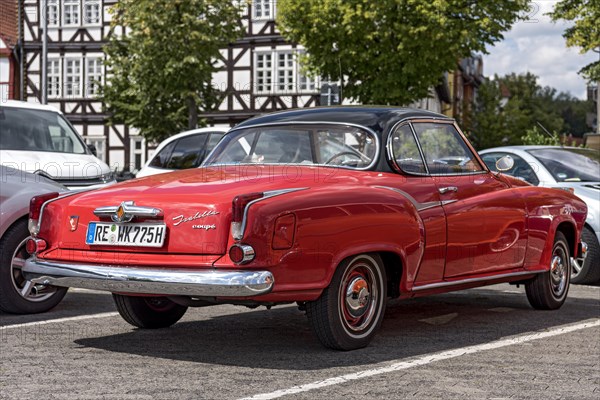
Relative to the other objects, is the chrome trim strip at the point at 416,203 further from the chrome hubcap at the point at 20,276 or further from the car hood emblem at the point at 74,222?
the chrome hubcap at the point at 20,276

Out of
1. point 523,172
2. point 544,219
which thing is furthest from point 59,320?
point 523,172

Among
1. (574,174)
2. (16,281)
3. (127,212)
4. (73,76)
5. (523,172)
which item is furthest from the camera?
(73,76)

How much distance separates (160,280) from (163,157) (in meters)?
9.60

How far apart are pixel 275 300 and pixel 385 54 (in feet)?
86.6

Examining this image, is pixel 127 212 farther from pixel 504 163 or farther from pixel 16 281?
pixel 504 163

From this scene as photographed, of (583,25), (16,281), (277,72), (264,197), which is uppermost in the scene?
(583,25)

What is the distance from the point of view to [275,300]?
6.16m

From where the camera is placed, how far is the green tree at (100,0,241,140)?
32.3 meters

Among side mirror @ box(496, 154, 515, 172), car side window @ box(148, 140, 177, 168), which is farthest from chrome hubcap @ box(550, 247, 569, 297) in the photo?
car side window @ box(148, 140, 177, 168)

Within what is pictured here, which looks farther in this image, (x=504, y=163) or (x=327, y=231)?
(x=504, y=163)

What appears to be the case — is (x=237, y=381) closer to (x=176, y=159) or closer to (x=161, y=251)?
(x=161, y=251)

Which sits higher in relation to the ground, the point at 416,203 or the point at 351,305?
the point at 416,203

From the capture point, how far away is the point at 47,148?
40.9 feet

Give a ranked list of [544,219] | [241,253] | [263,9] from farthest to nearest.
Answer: [263,9] → [544,219] → [241,253]
